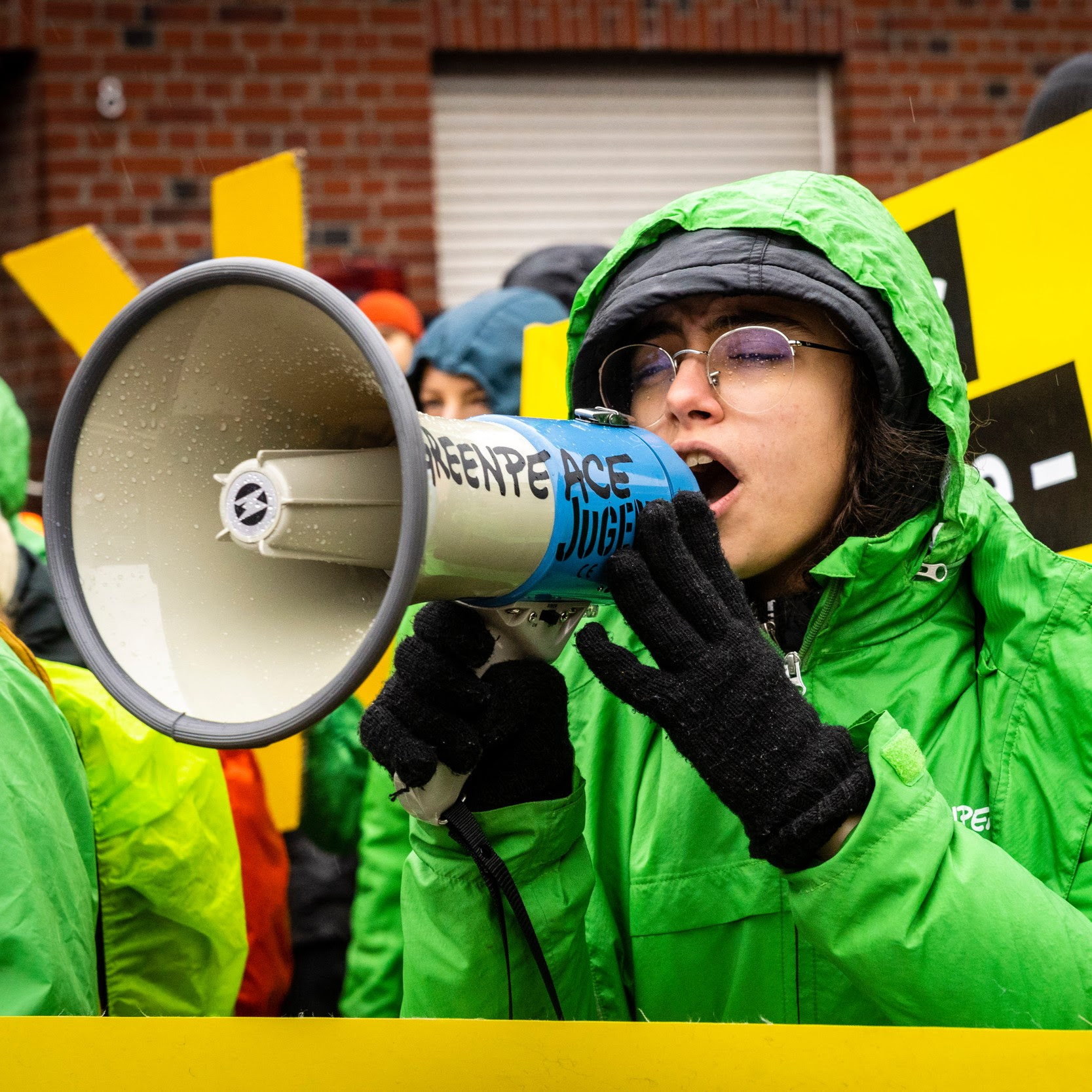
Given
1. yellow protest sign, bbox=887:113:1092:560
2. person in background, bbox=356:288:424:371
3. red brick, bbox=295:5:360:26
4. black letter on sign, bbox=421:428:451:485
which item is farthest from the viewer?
red brick, bbox=295:5:360:26

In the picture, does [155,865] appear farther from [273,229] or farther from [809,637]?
[273,229]

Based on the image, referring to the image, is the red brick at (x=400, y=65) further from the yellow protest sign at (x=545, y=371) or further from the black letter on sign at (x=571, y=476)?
the black letter on sign at (x=571, y=476)

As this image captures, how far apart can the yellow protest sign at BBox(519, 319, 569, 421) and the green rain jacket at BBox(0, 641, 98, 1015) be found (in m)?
1.04

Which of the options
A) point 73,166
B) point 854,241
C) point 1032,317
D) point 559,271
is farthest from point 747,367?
point 73,166

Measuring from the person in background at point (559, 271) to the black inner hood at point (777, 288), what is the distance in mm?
1919

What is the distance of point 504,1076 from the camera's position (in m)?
1.09

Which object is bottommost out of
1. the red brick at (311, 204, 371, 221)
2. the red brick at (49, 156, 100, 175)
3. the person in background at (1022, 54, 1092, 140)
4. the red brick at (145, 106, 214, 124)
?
the person in background at (1022, 54, 1092, 140)

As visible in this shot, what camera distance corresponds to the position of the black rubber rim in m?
1.08

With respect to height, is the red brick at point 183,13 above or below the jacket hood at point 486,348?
above

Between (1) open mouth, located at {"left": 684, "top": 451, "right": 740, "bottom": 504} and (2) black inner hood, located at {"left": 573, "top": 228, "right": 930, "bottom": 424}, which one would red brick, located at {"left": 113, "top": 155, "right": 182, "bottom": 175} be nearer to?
(2) black inner hood, located at {"left": 573, "top": 228, "right": 930, "bottom": 424}

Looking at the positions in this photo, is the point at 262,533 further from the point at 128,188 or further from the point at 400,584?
the point at 128,188

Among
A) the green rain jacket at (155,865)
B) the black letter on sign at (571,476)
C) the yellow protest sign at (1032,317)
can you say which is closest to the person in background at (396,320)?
the yellow protest sign at (1032,317)

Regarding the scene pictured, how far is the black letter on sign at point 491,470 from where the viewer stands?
1.20 metres

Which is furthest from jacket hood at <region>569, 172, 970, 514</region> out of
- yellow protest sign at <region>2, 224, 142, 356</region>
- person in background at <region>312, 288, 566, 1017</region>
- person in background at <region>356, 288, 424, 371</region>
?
person in background at <region>356, 288, 424, 371</region>
